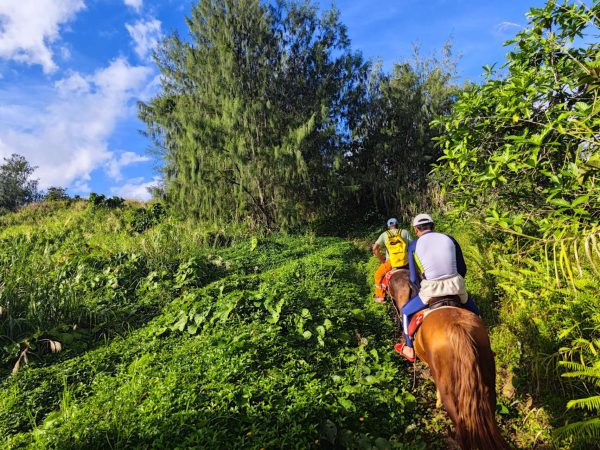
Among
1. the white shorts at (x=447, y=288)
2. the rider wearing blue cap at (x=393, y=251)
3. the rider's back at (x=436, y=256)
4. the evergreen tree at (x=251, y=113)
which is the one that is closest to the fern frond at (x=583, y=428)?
the white shorts at (x=447, y=288)

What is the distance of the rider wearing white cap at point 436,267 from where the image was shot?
14.0 ft

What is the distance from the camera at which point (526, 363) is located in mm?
4660

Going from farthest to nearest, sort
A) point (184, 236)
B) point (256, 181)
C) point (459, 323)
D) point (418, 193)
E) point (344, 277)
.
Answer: point (418, 193), point (256, 181), point (184, 236), point (344, 277), point (459, 323)

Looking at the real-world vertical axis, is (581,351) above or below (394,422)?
above

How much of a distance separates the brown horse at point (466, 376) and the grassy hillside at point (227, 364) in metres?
0.59

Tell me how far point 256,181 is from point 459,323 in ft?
45.2

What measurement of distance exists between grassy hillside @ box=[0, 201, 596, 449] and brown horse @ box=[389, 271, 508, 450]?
59 centimetres

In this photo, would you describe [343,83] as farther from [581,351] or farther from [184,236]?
[581,351]

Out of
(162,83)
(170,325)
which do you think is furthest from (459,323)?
(162,83)

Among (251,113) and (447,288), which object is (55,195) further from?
(447,288)

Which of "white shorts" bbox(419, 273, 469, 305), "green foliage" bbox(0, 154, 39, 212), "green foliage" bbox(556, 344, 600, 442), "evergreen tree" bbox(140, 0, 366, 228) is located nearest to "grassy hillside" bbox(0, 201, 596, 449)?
"green foliage" bbox(556, 344, 600, 442)

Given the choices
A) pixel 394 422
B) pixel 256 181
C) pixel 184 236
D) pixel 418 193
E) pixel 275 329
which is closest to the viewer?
pixel 394 422

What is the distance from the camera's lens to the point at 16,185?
Answer: 36.1m

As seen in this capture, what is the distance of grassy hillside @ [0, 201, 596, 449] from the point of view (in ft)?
11.8
